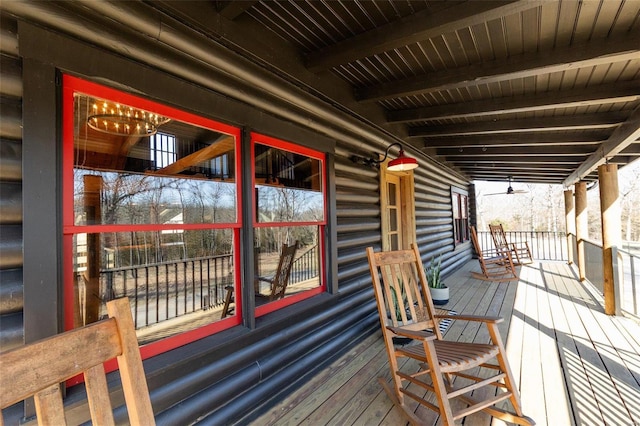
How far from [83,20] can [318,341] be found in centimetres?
256

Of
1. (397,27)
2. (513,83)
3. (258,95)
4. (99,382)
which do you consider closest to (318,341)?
(99,382)

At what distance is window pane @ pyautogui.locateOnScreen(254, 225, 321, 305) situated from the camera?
2.42m

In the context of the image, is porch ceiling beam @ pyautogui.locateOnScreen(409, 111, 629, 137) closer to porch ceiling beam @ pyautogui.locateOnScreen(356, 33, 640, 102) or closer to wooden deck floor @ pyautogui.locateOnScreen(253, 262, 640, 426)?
porch ceiling beam @ pyautogui.locateOnScreen(356, 33, 640, 102)

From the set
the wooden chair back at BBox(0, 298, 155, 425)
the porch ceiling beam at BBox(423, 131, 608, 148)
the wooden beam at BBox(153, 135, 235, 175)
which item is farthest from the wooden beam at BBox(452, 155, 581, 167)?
the wooden chair back at BBox(0, 298, 155, 425)

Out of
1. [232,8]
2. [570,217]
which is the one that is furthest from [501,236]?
[232,8]

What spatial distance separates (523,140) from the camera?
4.79 metres

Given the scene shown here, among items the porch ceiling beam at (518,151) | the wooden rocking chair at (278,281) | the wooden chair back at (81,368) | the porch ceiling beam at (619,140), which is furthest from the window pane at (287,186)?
the porch ceiling beam at (518,151)

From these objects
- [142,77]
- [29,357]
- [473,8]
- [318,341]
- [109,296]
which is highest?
[473,8]

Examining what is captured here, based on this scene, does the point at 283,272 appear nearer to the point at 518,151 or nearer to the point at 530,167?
the point at 518,151

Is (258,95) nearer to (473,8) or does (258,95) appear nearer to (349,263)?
(473,8)

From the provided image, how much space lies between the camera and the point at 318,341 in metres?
2.57

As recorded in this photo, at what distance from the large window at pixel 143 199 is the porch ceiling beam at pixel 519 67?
73.4 inches

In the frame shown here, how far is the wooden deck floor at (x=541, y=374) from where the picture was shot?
1.92m

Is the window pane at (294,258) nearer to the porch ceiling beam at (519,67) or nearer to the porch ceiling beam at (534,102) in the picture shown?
the porch ceiling beam at (519,67)
